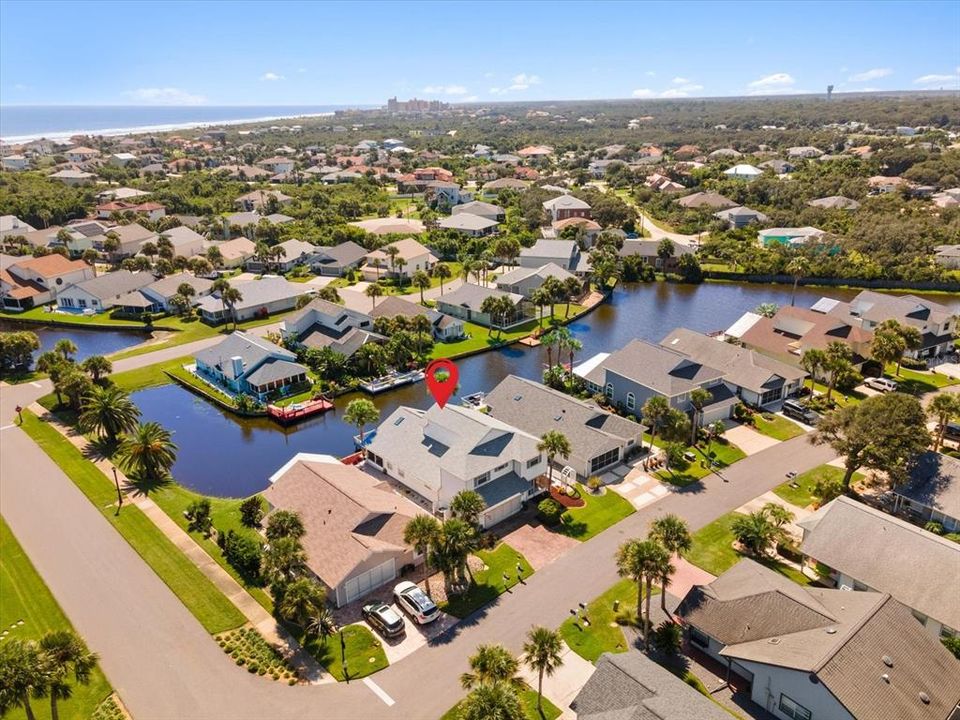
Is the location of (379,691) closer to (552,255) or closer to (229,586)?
(229,586)

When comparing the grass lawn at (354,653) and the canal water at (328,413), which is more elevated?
the grass lawn at (354,653)

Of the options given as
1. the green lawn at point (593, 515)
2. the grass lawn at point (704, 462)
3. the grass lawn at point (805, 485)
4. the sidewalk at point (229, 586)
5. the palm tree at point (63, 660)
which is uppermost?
the palm tree at point (63, 660)

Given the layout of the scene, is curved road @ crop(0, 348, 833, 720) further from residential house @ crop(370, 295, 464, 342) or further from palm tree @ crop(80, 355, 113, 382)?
residential house @ crop(370, 295, 464, 342)

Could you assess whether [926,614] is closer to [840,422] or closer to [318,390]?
[840,422]

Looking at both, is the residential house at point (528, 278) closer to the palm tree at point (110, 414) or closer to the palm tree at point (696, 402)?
the palm tree at point (696, 402)

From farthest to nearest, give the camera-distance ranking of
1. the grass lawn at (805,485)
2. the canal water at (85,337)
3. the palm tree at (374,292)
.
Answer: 1. the palm tree at (374,292)
2. the canal water at (85,337)
3. the grass lawn at (805,485)

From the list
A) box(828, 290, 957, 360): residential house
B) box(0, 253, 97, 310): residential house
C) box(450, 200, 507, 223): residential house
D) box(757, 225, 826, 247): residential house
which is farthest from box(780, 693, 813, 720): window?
box(450, 200, 507, 223): residential house

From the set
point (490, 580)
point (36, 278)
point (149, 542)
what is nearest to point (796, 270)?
point (490, 580)

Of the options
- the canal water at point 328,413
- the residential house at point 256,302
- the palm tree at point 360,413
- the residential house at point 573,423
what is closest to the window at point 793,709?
the residential house at point 573,423

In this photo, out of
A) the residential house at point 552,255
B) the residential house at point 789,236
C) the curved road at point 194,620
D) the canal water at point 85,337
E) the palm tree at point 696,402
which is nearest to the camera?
the curved road at point 194,620
